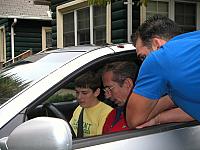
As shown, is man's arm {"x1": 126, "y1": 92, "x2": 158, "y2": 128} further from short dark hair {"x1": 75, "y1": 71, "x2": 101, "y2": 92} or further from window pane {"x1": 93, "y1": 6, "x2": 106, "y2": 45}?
window pane {"x1": 93, "y1": 6, "x2": 106, "y2": 45}

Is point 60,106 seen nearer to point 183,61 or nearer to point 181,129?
point 181,129

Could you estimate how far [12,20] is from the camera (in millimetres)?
15906

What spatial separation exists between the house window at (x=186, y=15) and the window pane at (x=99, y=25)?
5.64 ft

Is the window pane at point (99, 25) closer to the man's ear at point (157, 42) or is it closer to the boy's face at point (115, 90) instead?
the boy's face at point (115, 90)

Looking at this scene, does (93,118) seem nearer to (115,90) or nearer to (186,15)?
(115,90)

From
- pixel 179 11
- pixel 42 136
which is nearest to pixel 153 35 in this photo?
pixel 42 136

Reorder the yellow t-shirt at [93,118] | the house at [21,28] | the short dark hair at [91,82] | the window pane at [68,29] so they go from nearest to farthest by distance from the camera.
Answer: the yellow t-shirt at [93,118], the short dark hair at [91,82], the window pane at [68,29], the house at [21,28]

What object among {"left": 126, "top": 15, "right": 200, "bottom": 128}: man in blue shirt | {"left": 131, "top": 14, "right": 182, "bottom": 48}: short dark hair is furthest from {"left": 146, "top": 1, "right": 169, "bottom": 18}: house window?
{"left": 126, "top": 15, "right": 200, "bottom": 128}: man in blue shirt

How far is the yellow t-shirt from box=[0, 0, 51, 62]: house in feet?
42.9

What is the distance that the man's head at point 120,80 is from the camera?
110 inches

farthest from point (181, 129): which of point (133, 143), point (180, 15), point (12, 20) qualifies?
point (12, 20)

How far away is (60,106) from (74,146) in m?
1.07

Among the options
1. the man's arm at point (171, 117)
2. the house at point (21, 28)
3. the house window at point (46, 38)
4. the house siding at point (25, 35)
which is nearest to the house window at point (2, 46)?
the house at point (21, 28)

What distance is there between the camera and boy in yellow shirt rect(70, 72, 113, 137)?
276 cm
